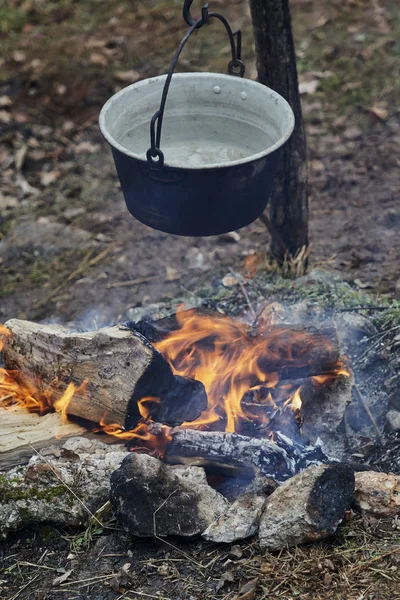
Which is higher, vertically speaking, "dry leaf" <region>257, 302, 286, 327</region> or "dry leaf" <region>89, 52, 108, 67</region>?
"dry leaf" <region>89, 52, 108, 67</region>

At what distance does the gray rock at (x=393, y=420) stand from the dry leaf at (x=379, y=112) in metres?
4.01

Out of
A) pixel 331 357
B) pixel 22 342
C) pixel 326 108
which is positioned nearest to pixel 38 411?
pixel 22 342

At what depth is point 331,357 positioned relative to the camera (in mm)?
3678

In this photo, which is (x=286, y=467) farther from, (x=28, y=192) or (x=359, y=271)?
(x=28, y=192)

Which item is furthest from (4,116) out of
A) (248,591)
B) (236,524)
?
(248,591)

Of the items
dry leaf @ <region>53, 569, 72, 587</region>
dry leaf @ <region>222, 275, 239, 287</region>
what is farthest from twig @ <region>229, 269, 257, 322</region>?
dry leaf @ <region>53, 569, 72, 587</region>

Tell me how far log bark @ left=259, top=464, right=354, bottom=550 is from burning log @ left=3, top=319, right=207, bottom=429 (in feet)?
2.57

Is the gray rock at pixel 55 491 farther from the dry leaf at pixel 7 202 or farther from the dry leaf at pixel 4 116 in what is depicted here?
the dry leaf at pixel 4 116

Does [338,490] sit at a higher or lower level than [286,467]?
higher

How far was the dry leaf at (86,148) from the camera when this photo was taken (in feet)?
22.8

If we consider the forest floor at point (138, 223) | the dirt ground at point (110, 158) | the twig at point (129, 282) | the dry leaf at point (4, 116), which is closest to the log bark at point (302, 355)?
the forest floor at point (138, 223)

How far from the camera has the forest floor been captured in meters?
2.87

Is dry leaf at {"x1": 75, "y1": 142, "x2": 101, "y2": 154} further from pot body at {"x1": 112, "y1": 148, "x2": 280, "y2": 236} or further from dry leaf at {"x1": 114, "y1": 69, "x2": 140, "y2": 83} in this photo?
pot body at {"x1": 112, "y1": 148, "x2": 280, "y2": 236}

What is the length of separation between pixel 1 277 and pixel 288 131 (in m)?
3.36
